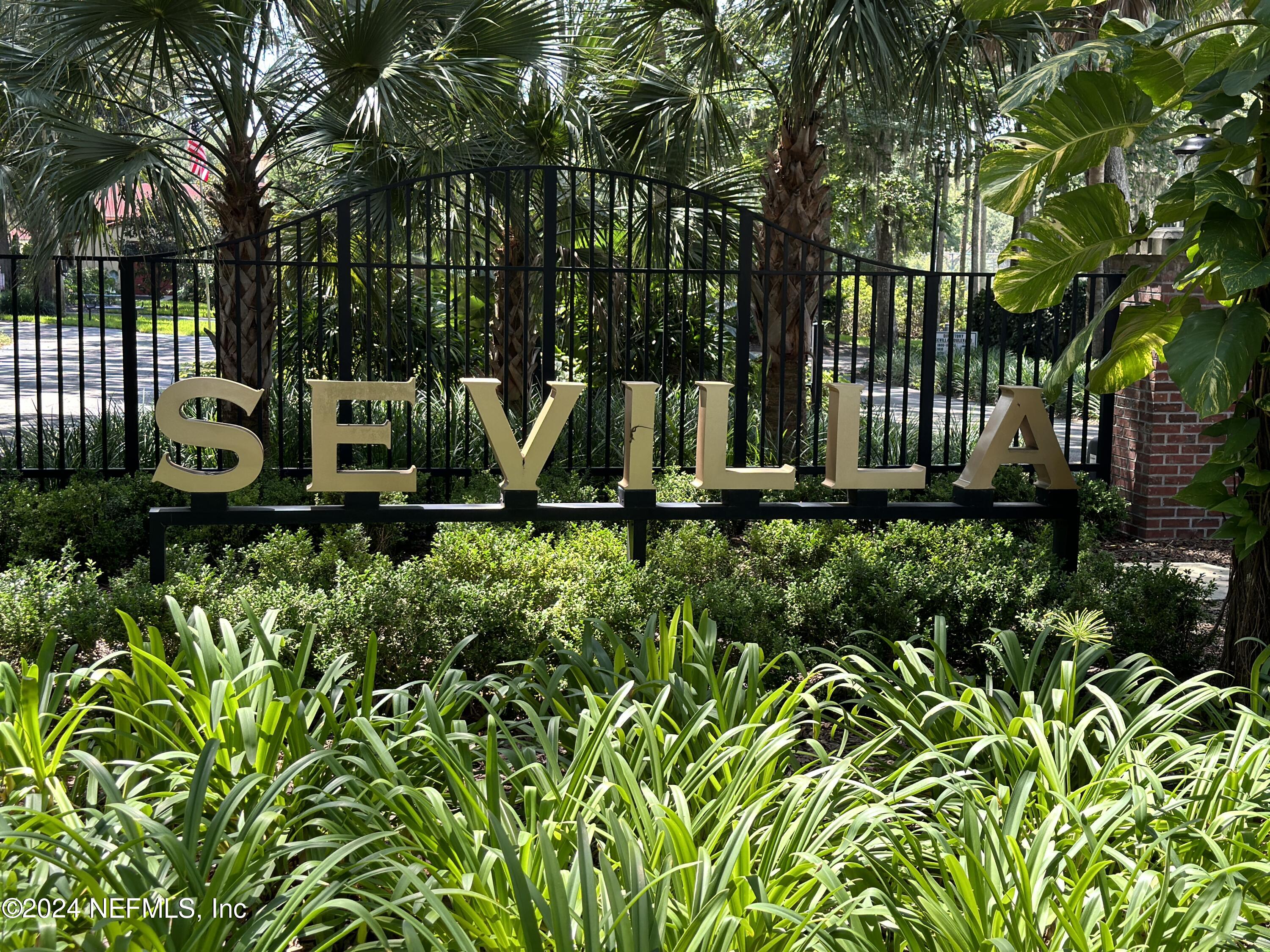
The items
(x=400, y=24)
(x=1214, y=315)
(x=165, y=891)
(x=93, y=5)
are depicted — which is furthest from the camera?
(x=400, y=24)

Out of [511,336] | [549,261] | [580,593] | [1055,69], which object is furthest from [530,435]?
[511,336]

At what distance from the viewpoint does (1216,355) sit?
4590 mm

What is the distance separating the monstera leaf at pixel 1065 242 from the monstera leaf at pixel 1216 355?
665 mm

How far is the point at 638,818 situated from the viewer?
3.03 meters

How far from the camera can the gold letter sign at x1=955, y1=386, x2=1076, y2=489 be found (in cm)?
649

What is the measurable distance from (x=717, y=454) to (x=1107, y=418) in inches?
153

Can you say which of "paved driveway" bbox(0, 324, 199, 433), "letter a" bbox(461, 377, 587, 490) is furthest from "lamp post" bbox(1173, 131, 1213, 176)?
"paved driveway" bbox(0, 324, 199, 433)

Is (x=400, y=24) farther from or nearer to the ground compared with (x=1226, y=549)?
farther from the ground

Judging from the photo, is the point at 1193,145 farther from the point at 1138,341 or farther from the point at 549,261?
the point at 549,261

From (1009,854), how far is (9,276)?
29.0ft

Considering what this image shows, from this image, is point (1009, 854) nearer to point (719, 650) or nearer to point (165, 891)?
point (165, 891)

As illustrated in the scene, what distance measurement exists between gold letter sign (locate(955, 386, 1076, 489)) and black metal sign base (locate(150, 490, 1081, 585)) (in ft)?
0.37

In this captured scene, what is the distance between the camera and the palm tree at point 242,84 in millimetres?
7039

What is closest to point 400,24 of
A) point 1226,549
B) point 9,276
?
point 9,276
